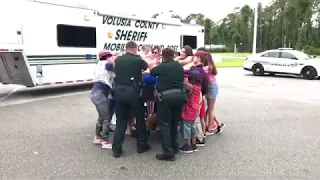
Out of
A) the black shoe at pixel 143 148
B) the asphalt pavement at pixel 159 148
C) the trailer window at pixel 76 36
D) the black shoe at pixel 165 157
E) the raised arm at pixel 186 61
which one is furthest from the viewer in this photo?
the trailer window at pixel 76 36

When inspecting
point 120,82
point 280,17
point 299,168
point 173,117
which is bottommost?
point 299,168

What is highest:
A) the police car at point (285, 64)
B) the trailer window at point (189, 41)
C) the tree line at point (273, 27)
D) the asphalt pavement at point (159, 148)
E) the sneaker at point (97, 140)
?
the tree line at point (273, 27)

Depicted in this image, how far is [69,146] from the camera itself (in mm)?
6352

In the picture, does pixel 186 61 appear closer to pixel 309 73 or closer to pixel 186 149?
pixel 186 149

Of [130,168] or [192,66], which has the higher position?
[192,66]

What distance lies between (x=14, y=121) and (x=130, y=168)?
13.3 feet

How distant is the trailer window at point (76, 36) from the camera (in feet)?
40.1

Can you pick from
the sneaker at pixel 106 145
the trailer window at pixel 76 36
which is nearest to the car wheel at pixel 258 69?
the trailer window at pixel 76 36

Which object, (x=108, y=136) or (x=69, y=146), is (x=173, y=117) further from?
(x=69, y=146)

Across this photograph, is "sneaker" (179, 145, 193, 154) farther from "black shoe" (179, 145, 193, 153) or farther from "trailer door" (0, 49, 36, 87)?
"trailer door" (0, 49, 36, 87)

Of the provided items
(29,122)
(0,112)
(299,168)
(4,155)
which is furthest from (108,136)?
(0,112)

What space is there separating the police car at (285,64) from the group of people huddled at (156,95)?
526 inches

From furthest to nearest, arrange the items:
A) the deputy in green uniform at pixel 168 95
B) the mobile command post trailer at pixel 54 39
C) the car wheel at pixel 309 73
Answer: the car wheel at pixel 309 73, the mobile command post trailer at pixel 54 39, the deputy in green uniform at pixel 168 95

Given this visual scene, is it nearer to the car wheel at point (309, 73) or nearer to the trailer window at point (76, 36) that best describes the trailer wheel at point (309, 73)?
the car wheel at point (309, 73)
